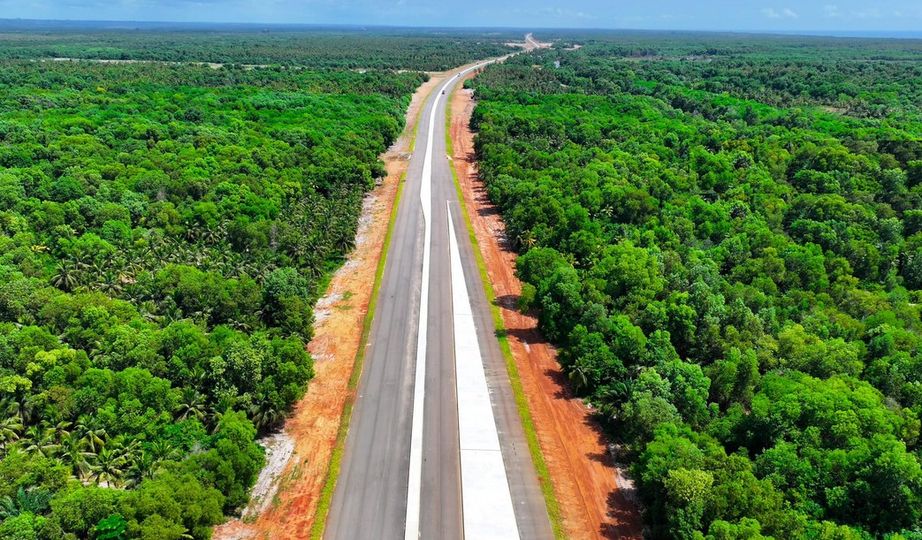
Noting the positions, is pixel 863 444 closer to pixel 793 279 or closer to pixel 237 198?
pixel 793 279

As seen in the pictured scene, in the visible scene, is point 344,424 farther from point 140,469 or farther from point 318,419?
point 140,469

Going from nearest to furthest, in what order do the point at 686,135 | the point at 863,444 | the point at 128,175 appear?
the point at 863,444 < the point at 128,175 < the point at 686,135

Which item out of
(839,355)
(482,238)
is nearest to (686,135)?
(482,238)

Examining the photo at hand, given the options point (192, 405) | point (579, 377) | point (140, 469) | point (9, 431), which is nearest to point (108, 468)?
point (140, 469)

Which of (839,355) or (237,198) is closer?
(839,355)

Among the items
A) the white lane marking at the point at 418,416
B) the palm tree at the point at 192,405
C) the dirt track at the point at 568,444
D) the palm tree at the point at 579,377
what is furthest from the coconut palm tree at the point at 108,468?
the palm tree at the point at 579,377

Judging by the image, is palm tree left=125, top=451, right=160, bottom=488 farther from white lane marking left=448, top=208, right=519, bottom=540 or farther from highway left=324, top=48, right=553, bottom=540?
white lane marking left=448, top=208, right=519, bottom=540

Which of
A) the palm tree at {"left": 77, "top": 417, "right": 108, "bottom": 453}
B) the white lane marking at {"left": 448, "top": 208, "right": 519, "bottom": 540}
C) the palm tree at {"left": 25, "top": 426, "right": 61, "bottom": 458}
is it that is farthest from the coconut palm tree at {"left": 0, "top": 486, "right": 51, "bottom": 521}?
the white lane marking at {"left": 448, "top": 208, "right": 519, "bottom": 540}
